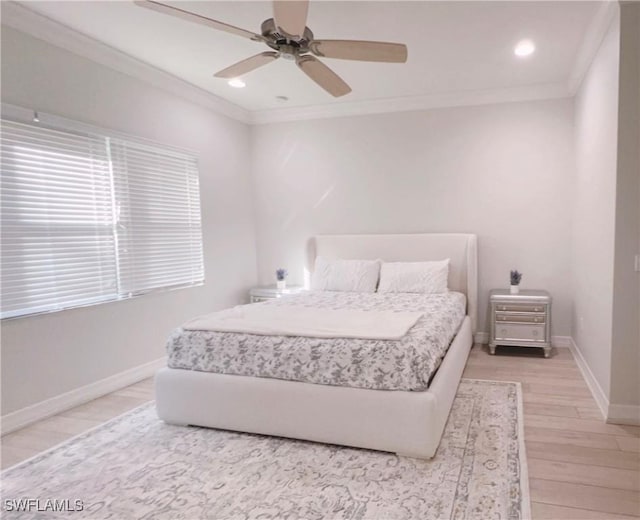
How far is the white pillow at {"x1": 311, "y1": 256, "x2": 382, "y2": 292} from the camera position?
14.7 ft

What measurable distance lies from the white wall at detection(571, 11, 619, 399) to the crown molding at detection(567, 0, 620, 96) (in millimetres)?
54

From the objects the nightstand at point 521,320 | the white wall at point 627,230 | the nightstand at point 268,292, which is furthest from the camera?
the nightstand at point 268,292

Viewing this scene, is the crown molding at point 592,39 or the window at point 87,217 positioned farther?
the window at point 87,217

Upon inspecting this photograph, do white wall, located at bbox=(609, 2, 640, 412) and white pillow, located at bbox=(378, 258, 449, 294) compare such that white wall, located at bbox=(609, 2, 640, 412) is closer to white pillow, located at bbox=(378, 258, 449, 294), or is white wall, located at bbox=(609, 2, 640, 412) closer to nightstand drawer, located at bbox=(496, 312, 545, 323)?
nightstand drawer, located at bbox=(496, 312, 545, 323)

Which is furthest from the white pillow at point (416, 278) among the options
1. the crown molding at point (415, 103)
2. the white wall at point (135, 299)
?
the white wall at point (135, 299)

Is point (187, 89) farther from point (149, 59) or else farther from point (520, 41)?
point (520, 41)

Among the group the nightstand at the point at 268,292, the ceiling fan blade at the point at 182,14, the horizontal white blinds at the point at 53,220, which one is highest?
the ceiling fan blade at the point at 182,14

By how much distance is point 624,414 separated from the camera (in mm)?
2674

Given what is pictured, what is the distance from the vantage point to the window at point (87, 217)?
2857mm

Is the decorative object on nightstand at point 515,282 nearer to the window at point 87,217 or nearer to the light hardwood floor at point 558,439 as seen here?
the light hardwood floor at point 558,439

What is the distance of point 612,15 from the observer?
2.72m

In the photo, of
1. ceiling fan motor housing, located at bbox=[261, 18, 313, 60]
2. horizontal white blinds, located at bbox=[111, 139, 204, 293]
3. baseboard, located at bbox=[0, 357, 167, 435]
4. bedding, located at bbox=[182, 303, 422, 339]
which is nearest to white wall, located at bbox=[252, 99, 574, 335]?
horizontal white blinds, located at bbox=[111, 139, 204, 293]

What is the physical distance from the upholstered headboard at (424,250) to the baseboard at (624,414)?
1.76 metres

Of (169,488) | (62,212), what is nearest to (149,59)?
(62,212)
